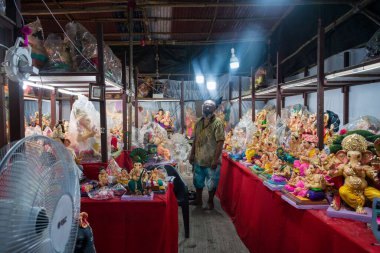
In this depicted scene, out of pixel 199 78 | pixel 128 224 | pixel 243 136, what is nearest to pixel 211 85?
pixel 199 78

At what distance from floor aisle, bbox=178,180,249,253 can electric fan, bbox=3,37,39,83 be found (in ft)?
7.54

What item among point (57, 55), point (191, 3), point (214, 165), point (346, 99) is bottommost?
point (214, 165)

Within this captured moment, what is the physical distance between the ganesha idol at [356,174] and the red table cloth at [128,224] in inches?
44.3

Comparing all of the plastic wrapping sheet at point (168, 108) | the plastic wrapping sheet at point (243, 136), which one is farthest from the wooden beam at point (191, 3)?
the plastic wrapping sheet at point (168, 108)

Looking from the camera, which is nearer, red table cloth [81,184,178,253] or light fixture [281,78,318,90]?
red table cloth [81,184,178,253]

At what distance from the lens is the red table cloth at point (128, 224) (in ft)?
6.42

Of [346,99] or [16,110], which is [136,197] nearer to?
[16,110]

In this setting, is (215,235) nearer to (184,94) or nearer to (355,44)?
(355,44)

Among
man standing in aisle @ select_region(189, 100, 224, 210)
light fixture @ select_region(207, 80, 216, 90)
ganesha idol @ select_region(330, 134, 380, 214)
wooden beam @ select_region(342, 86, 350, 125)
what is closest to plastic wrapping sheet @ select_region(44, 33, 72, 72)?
man standing in aisle @ select_region(189, 100, 224, 210)

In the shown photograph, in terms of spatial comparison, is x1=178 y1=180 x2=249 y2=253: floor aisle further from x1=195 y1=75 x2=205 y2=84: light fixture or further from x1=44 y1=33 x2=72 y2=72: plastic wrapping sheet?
x1=195 y1=75 x2=205 y2=84: light fixture

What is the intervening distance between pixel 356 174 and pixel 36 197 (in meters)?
1.62

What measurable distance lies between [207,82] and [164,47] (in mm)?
1464

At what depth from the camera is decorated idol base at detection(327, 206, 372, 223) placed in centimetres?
150

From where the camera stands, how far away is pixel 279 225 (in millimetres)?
2146
